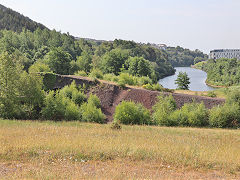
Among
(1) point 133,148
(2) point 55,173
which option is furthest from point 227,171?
(2) point 55,173

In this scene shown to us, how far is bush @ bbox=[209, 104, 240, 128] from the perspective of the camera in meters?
23.6

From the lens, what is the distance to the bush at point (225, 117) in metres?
23.6

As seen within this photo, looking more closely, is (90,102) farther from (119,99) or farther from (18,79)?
(18,79)

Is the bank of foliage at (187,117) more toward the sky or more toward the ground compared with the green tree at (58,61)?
more toward the ground

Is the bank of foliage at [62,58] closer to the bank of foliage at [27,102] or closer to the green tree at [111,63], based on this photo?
the green tree at [111,63]

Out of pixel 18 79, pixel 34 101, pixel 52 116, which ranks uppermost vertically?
pixel 18 79

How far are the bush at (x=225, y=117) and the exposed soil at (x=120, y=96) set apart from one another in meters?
Result: 4.63

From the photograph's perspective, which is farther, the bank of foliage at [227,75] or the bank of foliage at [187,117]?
the bank of foliage at [227,75]

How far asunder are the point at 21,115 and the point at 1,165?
56.0 ft


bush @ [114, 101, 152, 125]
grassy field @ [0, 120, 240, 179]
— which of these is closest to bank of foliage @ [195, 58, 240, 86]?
bush @ [114, 101, 152, 125]

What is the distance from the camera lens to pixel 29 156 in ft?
29.3

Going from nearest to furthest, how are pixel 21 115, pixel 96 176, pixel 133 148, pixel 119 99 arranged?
pixel 96 176 < pixel 133 148 < pixel 21 115 < pixel 119 99

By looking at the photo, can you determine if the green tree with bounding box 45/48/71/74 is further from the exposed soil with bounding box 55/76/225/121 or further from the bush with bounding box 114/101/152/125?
the bush with bounding box 114/101/152/125

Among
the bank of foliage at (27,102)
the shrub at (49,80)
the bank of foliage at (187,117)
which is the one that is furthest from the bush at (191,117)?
the shrub at (49,80)
